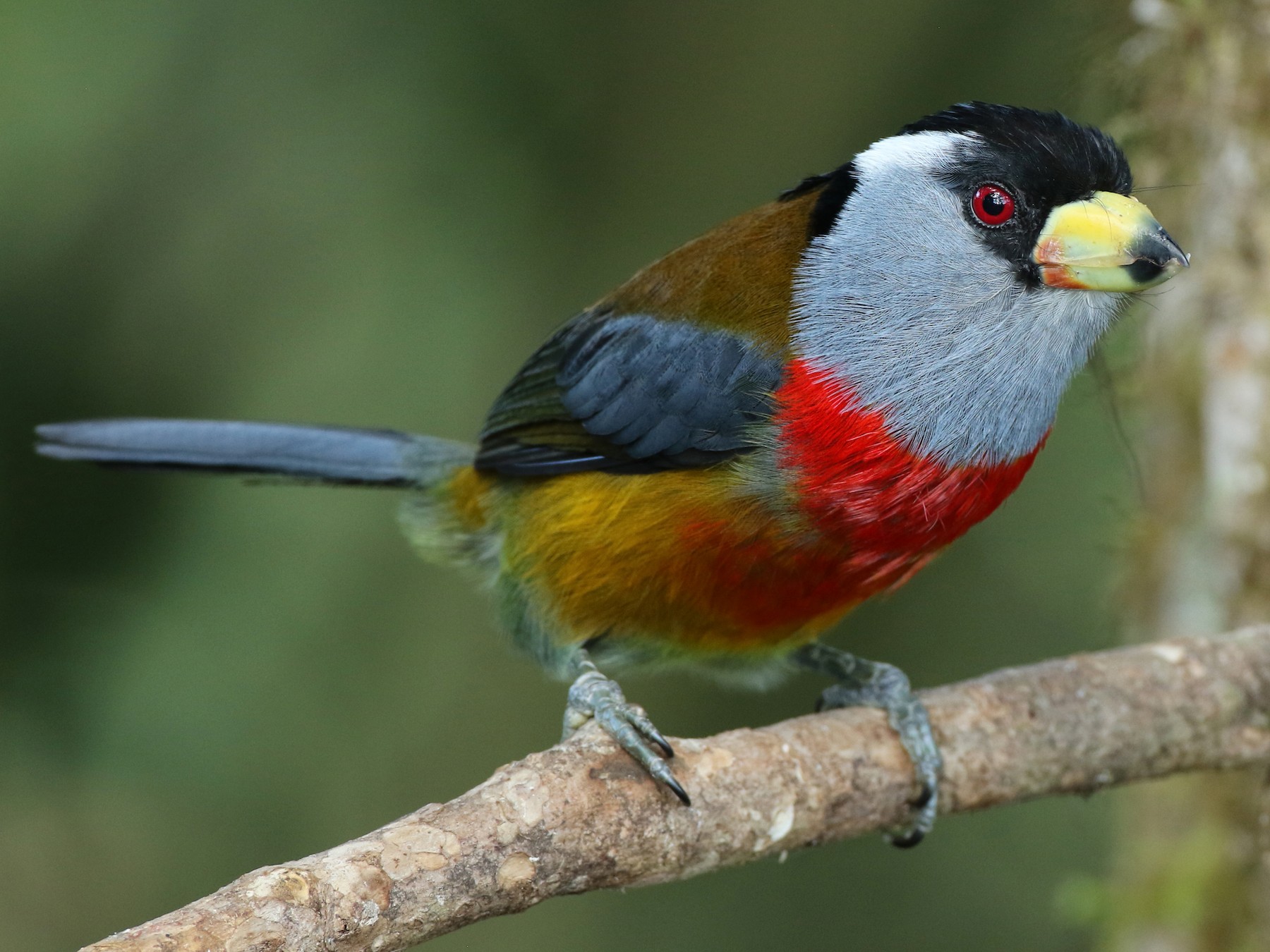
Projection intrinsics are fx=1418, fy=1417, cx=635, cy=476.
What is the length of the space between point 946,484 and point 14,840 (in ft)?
8.84

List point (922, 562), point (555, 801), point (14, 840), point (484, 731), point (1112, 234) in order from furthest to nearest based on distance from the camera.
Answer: point (484, 731), point (14, 840), point (922, 562), point (1112, 234), point (555, 801)

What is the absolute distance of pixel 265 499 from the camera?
3939 mm

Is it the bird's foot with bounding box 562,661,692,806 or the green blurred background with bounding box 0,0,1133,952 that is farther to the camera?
the green blurred background with bounding box 0,0,1133,952

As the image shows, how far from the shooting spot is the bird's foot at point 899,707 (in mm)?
2795

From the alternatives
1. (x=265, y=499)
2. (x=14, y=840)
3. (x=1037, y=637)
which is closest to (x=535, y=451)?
(x=265, y=499)

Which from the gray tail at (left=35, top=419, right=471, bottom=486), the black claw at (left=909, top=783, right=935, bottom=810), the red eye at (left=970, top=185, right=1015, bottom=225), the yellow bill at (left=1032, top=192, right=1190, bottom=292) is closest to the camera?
the yellow bill at (left=1032, top=192, right=1190, bottom=292)

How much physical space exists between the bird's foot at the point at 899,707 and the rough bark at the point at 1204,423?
2.40 ft

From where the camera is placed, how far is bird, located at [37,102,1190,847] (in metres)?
2.60

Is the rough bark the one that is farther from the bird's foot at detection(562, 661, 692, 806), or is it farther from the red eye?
the bird's foot at detection(562, 661, 692, 806)

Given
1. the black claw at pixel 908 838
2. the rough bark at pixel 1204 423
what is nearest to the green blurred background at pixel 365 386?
the rough bark at pixel 1204 423

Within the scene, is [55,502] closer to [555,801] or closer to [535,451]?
[535,451]

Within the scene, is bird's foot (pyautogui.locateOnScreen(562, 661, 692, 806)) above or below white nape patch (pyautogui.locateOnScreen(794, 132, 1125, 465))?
below

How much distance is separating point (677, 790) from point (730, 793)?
149 millimetres

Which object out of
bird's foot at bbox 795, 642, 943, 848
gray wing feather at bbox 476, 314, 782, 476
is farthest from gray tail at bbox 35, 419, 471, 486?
bird's foot at bbox 795, 642, 943, 848
